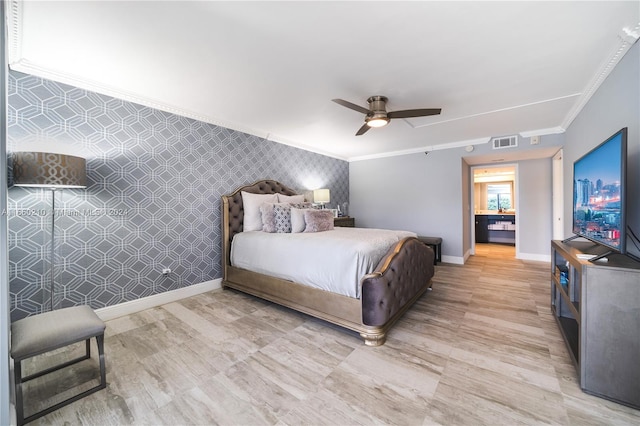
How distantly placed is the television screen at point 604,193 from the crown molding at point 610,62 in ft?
2.61

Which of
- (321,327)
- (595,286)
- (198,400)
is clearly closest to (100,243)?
(198,400)

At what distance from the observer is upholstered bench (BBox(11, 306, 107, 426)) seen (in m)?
1.34

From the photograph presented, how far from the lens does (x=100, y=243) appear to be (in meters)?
2.60

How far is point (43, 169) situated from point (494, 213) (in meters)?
9.24

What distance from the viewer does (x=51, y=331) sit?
146 cm

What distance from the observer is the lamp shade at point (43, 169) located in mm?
1965

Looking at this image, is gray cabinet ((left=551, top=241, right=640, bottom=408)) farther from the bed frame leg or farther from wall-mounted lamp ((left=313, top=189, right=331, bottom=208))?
wall-mounted lamp ((left=313, top=189, right=331, bottom=208))

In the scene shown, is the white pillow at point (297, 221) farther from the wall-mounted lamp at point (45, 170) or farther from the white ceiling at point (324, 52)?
the wall-mounted lamp at point (45, 170)

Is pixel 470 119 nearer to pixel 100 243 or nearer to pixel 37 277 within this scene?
pixel 100 243

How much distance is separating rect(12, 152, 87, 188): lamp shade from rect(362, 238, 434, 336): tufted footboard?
257 cm

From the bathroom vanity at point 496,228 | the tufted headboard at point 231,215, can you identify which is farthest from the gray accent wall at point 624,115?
the bathroom vanity at point 496,228

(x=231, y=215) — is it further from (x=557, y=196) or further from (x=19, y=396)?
(x=557, y=196)

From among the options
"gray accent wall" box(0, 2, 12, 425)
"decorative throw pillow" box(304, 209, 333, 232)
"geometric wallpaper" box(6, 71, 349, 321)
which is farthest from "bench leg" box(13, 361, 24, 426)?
"decorative throw pillow" box(304, 209, 333, 232)

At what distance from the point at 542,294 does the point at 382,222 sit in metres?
3.13
